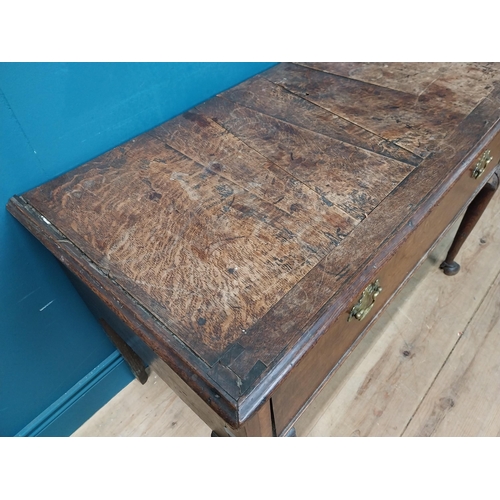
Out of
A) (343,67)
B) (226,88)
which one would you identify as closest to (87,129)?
(226,88)

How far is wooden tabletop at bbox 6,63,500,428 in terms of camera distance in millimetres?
528

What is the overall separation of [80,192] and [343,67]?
2.40ft

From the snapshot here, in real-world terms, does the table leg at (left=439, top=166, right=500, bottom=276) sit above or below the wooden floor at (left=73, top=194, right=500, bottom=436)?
above

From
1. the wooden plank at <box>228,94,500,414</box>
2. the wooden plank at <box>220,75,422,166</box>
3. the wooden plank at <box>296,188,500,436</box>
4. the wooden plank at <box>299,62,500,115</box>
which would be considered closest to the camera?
the wooden plank at <box>228,94,500,414</box>

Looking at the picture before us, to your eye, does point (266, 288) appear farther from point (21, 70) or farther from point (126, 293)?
point (21, 70)

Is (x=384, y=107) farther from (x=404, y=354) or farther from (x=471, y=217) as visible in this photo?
(x=404, y=354)

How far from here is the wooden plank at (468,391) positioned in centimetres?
109

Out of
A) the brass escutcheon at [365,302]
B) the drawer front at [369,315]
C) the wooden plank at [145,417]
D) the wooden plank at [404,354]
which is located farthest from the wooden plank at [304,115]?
the wooden plank at [145,417]

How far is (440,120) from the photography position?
32.5 inches

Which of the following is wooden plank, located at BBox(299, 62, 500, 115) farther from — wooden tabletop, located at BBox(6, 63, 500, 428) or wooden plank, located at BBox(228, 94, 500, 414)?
wooden plank, located at BBox(228, 94, 500, 414)

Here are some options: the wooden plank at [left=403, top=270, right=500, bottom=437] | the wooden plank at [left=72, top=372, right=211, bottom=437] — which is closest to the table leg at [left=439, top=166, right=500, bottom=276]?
the wooden plank at [left=403, top=270, right=500, bottom=437]

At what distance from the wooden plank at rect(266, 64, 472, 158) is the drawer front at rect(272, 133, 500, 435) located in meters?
0.10

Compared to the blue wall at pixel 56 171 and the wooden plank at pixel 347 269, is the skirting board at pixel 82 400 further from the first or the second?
the wooden plank at pixel 347 269

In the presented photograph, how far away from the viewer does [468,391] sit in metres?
1.16
